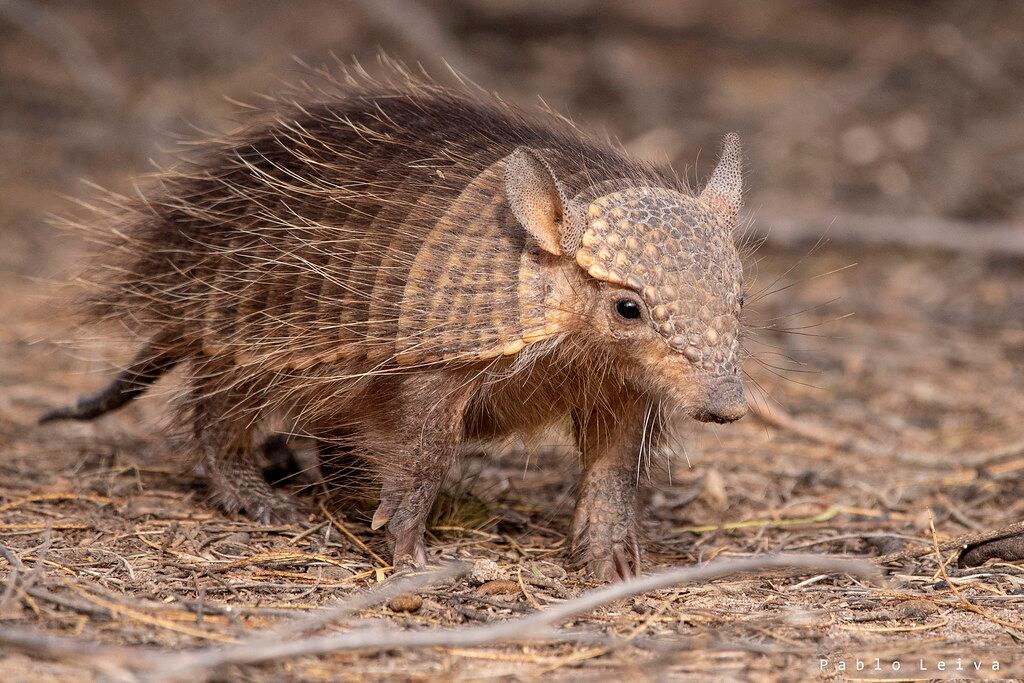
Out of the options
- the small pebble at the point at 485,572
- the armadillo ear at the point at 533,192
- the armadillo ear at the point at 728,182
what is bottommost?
the small pebble at the point at 485,572

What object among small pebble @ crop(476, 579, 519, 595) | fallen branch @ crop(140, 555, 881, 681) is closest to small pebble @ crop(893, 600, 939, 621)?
fallen branch @ crop(140, 555, 881, 681)

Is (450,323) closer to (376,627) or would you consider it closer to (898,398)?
(376,627)

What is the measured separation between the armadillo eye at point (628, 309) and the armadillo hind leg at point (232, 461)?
1939 millimetres

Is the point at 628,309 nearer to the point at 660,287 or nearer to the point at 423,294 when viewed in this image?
the point at 660,287

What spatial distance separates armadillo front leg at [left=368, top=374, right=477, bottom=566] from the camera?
4531 mm

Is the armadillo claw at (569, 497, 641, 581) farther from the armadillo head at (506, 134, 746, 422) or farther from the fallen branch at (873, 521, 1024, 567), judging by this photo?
the fallen branch at (873, 521, 1024, 567)

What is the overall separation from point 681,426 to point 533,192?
5.81ft

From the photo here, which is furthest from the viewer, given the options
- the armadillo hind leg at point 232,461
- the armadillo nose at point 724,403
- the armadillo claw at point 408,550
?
the armadillo hind leg at point 232,461

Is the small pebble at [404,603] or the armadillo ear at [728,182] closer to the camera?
the small pebble at [404,603]

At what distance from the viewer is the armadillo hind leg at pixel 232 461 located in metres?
5.27

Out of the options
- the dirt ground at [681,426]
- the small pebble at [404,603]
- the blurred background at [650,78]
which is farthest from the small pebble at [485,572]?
the blurred background at [650,78]

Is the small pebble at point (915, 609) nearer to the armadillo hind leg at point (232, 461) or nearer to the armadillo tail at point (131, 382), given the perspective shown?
the armadillo hind leg at point (232, 461)

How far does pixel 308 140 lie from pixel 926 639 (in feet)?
11.1

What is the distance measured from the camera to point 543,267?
4363 mm
